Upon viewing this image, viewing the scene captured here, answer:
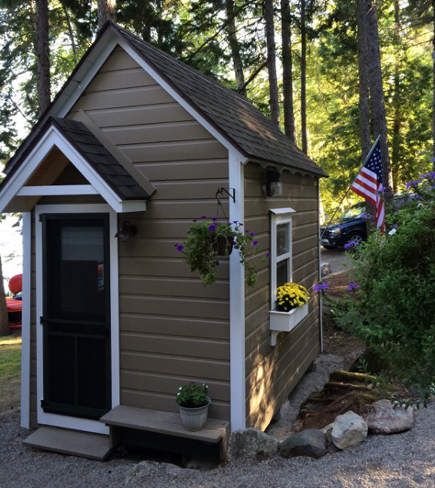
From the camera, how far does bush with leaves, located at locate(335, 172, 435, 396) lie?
2.83 meters

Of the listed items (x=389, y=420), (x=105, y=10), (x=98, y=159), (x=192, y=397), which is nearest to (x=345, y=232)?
(x=105, y=10)

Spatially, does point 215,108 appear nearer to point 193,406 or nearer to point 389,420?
point 193,406

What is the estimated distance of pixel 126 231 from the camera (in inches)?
184

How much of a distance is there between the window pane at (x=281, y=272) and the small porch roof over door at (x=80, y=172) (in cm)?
196

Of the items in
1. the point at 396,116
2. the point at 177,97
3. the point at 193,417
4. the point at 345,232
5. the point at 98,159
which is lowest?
the point at 193,417

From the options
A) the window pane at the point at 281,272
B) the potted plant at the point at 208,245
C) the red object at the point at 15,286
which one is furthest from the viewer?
the red object at the point at 15,286

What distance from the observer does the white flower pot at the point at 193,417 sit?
4273 millimetres

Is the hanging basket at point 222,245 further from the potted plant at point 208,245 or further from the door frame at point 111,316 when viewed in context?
the door frame at point 111,316

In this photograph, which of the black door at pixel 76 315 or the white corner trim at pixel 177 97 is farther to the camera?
the black door at pixel 76 315

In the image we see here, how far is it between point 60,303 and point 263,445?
259 centimetres

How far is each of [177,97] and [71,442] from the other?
3.72 metres

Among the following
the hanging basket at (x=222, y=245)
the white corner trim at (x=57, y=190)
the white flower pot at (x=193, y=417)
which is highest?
the white corner trim at (x=57, y=190)

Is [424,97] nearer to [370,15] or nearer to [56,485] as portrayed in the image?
[370,15]

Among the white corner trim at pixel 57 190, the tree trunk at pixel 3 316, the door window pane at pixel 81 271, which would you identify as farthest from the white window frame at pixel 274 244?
the tree trunk at pixel 3 316
